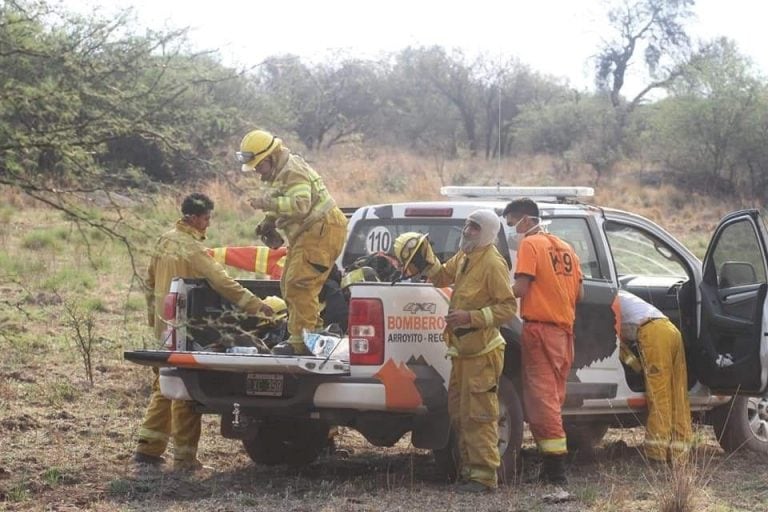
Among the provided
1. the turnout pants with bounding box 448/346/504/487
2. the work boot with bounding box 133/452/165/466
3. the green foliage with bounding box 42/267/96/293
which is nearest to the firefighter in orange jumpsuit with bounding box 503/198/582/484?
the turnout pants with bounding box 448/346/504/487

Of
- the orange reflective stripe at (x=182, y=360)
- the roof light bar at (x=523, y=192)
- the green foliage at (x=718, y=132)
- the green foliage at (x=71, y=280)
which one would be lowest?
the green foliage at (x=71, y=280)

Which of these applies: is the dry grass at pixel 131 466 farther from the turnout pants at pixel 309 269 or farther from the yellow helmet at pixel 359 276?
the yellow helmet at pixel 359 276

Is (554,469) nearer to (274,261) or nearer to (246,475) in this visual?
(246,475)

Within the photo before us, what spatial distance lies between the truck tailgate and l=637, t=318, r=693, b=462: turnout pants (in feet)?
7.36

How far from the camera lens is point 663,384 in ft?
27.2

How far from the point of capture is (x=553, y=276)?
748 centimetres

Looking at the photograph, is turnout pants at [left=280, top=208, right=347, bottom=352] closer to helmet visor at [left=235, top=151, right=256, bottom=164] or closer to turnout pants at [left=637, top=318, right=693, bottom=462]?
helmet visor at [left=235, top=151, right=256, bottom=164]

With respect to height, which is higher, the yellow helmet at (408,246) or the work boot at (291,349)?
the yellow helmet at (408,246)

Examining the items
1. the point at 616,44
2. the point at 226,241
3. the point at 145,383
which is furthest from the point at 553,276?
the point at 616,44

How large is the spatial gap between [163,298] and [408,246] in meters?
1.66

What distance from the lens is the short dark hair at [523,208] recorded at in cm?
760

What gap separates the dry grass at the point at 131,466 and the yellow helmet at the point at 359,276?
2.83ft

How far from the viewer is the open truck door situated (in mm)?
8219

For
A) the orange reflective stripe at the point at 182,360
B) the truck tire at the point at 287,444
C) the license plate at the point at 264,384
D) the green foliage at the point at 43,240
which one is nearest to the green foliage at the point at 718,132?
the green foliage at the point at 43,240
